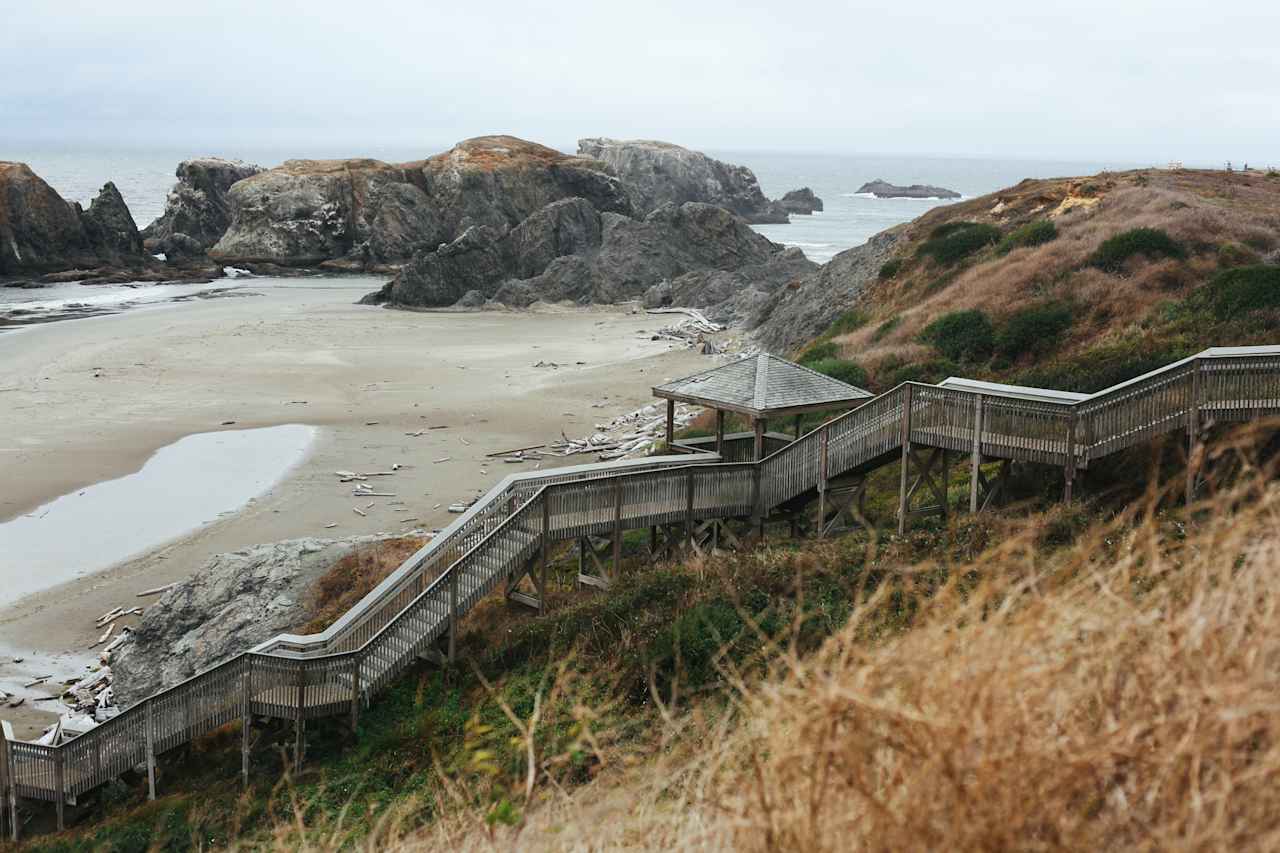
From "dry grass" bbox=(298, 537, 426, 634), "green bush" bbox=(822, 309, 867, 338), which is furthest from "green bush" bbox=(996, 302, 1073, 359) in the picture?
"dry grass" bbox=(298, 537, 426, 634)

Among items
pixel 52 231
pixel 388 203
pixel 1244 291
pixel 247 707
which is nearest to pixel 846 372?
pixel 1244 291

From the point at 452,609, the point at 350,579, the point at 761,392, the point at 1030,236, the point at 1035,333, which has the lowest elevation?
the point at 350,579

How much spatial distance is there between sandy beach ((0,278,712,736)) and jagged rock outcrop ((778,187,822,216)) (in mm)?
95254

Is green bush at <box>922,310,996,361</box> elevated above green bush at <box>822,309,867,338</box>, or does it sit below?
above

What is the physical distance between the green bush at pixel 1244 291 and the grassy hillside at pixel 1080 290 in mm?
32

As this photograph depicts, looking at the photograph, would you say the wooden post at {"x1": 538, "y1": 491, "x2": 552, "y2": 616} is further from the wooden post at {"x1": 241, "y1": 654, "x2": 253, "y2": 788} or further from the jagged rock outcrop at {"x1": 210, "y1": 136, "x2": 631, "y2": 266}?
the jagged rock outcrop at {"x1": 210, "y1": 136, "x2": 631, "y2": 266}

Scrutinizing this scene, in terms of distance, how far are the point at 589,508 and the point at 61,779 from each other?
694cm

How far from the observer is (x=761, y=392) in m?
18.0

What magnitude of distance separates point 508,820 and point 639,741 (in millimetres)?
4570

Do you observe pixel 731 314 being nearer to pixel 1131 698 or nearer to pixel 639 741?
pixel 639 741

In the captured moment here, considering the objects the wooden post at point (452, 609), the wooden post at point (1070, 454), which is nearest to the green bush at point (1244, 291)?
the wooden post at point (1070, 454)

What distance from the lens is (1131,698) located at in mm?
5434

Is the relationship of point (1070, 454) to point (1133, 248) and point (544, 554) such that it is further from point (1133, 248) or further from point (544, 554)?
point (1133, 248)

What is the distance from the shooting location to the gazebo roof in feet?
58.8
